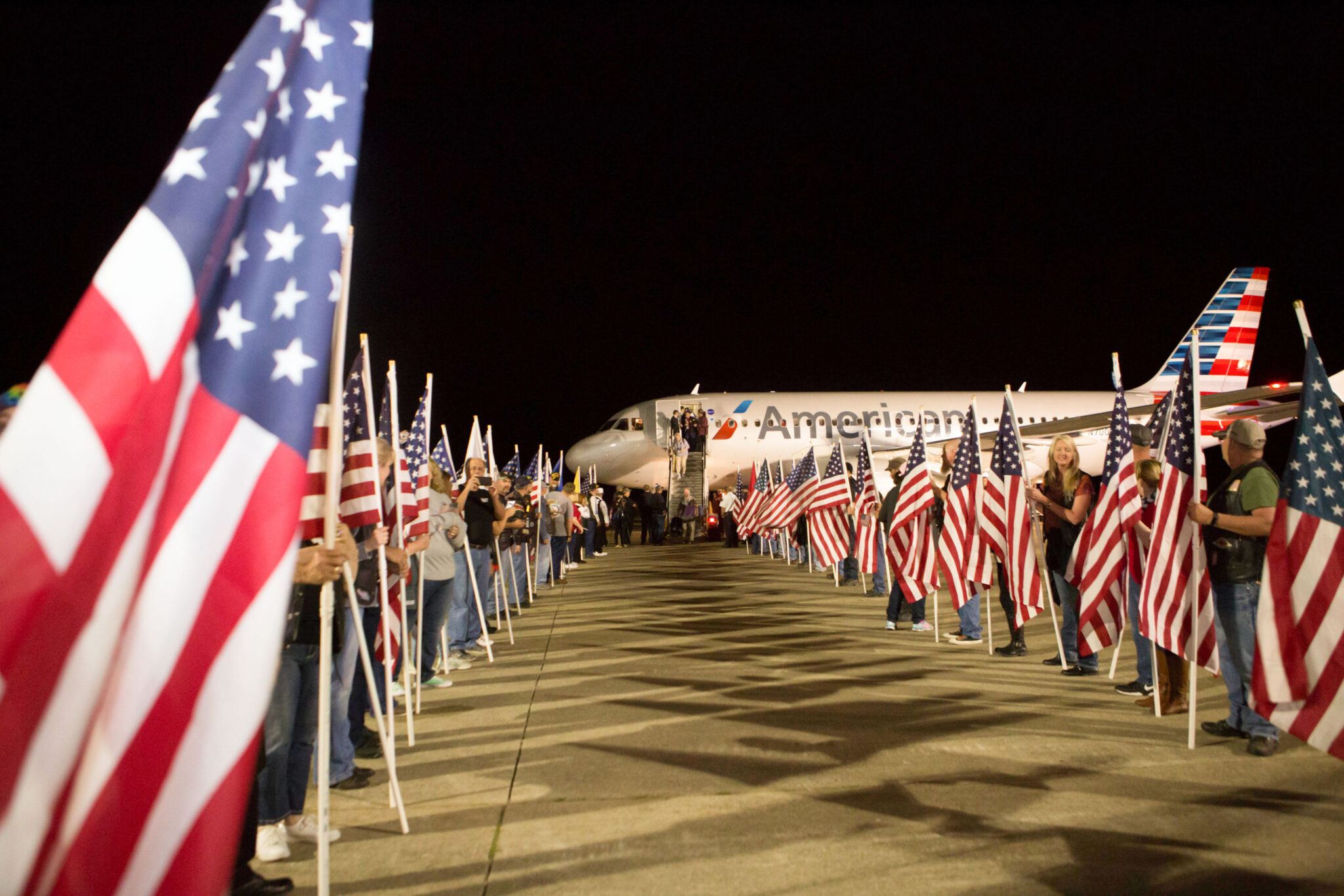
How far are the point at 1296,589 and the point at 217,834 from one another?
15.7ft

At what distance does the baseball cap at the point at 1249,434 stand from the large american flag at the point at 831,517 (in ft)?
29.0

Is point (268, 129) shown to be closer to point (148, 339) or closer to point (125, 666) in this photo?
point (148, 339)

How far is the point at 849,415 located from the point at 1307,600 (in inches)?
1006

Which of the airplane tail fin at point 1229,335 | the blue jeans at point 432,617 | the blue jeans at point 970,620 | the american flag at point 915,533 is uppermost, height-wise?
the airplane tail fin at point 1229,335

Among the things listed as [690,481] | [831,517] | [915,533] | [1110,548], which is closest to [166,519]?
[1110,548]

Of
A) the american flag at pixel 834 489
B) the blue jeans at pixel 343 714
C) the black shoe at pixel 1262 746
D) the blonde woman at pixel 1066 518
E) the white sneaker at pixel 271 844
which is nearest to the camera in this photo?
the white sneaker at pixel 271 844

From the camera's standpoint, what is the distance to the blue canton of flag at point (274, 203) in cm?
193

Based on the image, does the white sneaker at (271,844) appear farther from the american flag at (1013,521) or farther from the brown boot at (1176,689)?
the american flag at (1013,521)

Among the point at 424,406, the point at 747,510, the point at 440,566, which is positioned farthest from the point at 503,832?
the point at 747,510

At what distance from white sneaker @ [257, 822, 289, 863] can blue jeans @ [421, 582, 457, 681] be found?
350cm

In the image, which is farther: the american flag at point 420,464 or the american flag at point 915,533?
the american flag at point 915,533

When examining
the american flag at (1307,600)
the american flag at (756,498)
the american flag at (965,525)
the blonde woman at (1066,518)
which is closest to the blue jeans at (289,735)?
the american flag at (1307,600)

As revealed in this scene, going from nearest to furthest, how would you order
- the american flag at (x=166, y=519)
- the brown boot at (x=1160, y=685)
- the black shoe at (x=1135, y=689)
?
the american flag at (x=166, y=519)
the brown boot at (x=1160, y=685)
the black shoe at (x=1135, y=689)

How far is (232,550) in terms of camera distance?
1.79m
